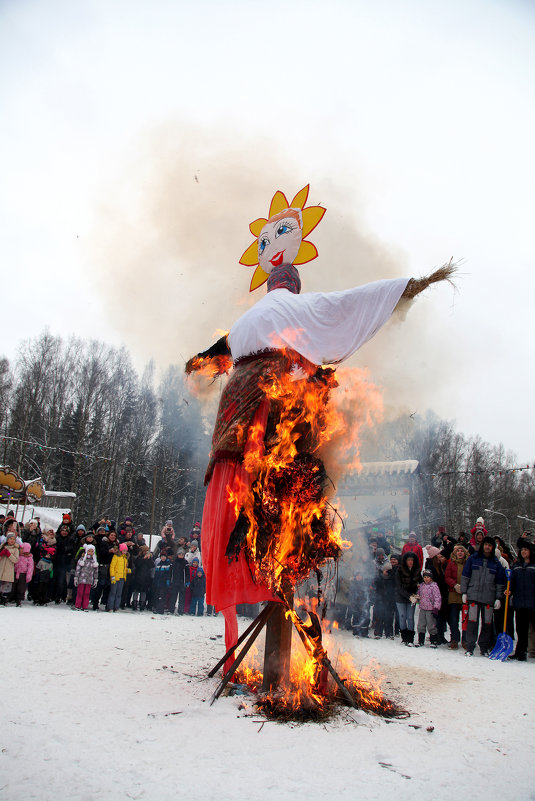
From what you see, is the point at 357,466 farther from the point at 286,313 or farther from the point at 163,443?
the point at 163,443

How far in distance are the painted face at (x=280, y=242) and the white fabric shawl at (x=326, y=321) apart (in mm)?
807

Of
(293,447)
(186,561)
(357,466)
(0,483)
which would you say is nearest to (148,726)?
(293,447)

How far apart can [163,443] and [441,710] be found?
2817cm

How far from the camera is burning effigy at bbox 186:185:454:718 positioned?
4059 millimetres

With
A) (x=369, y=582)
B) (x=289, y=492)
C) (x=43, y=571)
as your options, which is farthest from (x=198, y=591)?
(x=289, y=492)

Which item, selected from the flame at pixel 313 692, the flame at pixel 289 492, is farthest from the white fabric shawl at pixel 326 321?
the flame at pixel 313 692

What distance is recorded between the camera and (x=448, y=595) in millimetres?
8820

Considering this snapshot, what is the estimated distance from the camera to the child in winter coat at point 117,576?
33.8 feet

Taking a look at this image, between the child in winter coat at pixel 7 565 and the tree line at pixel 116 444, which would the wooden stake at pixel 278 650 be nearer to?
the child in winter coat at pixel 7 565

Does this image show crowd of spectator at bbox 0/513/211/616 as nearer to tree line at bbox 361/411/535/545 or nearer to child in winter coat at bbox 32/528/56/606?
child in winter coat at bbox 32/528/56/606

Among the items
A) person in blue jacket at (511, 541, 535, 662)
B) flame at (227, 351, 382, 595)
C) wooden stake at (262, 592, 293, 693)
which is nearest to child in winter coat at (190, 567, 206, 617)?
person in blue jacket at (511, 541, 535, 662)

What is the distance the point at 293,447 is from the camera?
4262mm

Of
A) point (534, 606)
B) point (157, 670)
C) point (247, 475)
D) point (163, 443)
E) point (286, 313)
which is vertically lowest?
point (157, 670)

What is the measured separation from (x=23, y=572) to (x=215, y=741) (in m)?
8.06
